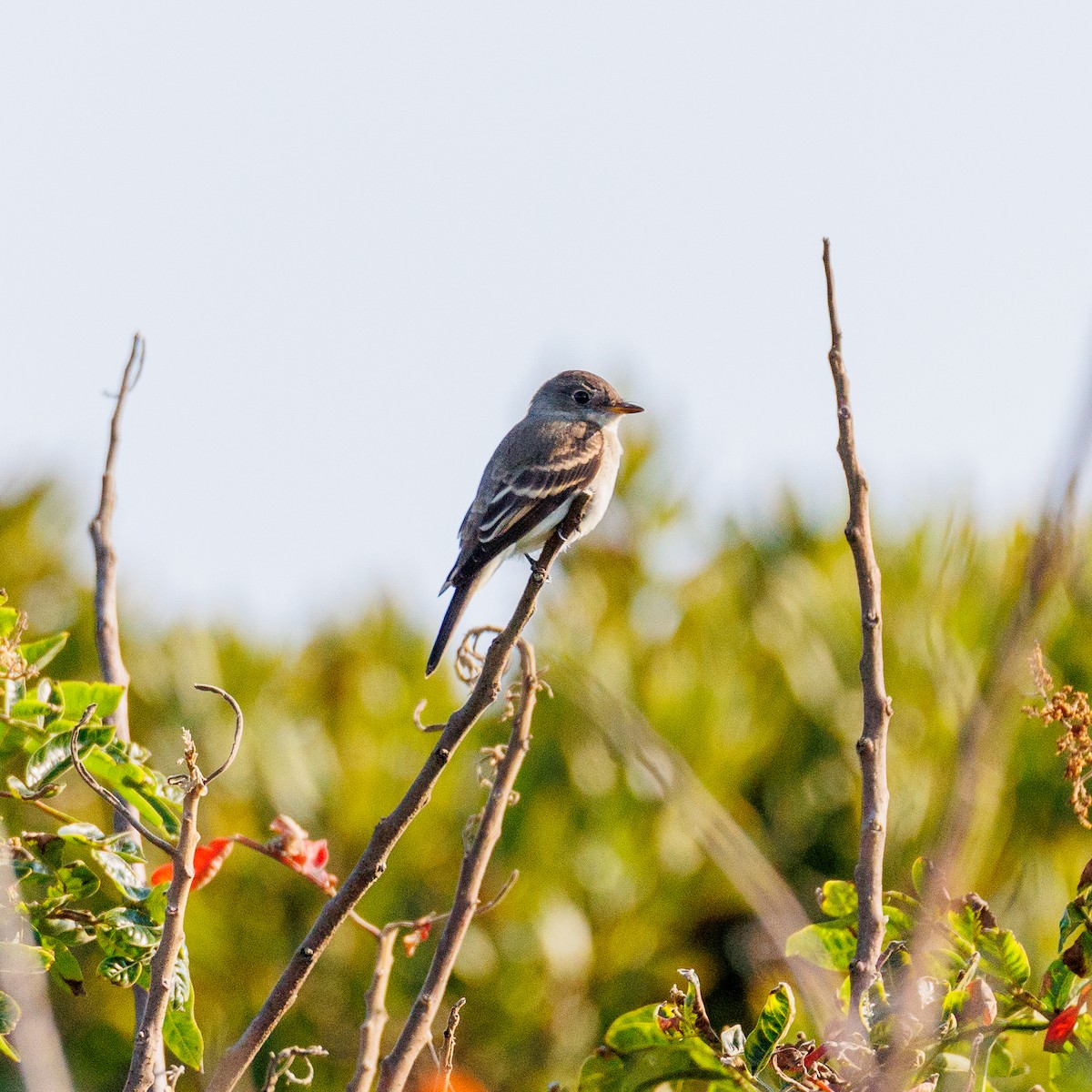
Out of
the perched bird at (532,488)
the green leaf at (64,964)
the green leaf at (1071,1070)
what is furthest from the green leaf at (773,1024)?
the perched bird at (532,488)

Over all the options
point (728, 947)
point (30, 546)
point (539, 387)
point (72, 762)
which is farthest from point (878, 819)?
point (30, 546)

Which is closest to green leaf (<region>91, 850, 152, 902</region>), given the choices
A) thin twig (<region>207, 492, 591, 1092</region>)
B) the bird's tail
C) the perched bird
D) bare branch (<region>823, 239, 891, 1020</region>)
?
thin twig (<region>207, 492, 591, 1092</region>)

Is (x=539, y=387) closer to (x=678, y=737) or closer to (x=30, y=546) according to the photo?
(x=678, y=737)

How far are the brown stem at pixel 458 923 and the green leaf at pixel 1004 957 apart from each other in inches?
22.8

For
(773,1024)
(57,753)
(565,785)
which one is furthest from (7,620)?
(565,785)

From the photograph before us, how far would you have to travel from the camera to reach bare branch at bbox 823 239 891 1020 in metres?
1.46

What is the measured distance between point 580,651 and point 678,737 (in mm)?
659

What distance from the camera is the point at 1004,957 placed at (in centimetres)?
156

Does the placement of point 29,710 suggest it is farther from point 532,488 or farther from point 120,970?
point 532,488

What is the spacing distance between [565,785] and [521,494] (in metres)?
2.25

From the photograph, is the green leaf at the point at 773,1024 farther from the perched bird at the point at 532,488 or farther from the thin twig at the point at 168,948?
the perched bird at the point at 532,488

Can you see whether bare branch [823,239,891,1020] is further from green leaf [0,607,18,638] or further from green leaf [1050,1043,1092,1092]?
green leaf [0,607,18,638]

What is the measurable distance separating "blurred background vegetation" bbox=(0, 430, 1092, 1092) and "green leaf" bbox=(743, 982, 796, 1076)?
3.58 m

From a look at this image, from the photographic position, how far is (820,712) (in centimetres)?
673
